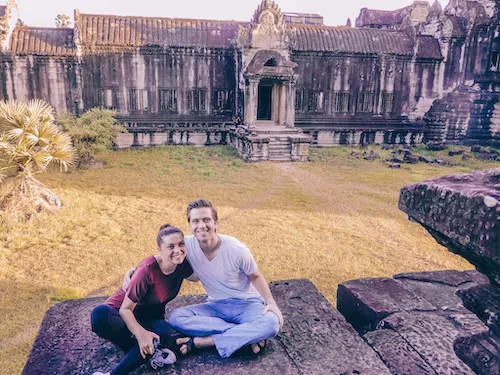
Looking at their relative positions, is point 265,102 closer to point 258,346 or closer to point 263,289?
point 263,289

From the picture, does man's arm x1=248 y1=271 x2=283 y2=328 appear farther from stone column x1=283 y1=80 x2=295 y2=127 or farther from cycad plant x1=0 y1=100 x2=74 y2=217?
stone column x1=283 y1=80 x2=295 y2=127

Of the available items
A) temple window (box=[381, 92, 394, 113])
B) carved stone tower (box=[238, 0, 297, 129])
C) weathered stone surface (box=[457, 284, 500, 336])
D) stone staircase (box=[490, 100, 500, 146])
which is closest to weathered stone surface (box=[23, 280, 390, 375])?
weathered stone surface (box=[457, 284, 500, 336])

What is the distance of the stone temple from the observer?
18.1 meters

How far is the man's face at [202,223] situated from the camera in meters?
3.81

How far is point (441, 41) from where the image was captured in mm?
22156

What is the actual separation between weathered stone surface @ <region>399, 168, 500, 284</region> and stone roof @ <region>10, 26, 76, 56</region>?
19034 mm

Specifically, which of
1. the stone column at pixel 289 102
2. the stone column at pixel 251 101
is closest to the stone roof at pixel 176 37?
the stone column at pixel 289 102

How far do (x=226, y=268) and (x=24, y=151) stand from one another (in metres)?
7.06

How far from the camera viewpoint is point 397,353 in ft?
12.6

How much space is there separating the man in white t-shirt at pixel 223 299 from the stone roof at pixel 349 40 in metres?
17.8

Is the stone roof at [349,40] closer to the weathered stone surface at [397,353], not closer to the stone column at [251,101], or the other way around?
the stone column at [251,101]

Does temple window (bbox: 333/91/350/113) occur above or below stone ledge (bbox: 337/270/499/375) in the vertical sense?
above

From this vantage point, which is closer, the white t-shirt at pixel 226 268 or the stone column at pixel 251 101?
Answer: the white t-shirt at pixel 226 268

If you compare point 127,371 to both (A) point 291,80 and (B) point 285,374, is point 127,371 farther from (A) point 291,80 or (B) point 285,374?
(A) point 291,80
